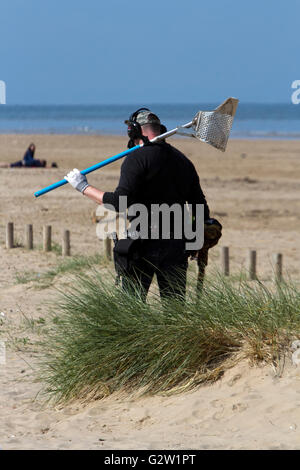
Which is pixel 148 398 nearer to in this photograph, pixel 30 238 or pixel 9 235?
pixel 30 238

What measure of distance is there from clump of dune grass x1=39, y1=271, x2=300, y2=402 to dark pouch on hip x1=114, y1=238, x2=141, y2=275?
25 centimetres

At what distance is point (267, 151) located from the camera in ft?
109

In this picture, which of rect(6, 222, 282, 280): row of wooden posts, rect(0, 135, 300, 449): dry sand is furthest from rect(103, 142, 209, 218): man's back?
rect(6, 222, 282, 280): row of wooden posts

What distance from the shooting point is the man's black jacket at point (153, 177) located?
5379 millimetres

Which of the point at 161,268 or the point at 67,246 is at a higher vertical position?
the point at 161,268

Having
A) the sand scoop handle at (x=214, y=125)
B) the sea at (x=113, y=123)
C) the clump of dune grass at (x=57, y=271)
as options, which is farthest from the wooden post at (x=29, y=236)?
the sea at (x=113, y=123)

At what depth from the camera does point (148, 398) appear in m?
5.12

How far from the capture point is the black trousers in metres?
5.57

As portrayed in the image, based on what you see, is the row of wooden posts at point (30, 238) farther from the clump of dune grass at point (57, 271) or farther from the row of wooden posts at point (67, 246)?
the clump of dune grass at point (57, 271)

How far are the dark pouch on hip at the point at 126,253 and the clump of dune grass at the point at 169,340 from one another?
25 cm

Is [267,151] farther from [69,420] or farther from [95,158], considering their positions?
[69,420]

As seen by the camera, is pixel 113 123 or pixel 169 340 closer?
pixel 169 340

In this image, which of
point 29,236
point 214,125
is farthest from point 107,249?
point 214,125

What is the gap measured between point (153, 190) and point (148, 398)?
141 cm
